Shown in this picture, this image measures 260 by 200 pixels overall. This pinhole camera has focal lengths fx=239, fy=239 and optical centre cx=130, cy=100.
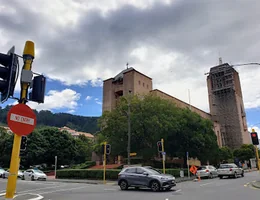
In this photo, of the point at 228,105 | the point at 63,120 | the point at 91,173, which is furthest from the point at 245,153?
the point at 63,120

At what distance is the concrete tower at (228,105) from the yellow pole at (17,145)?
80012mm

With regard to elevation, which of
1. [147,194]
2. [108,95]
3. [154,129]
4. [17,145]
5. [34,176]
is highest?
[108,95]

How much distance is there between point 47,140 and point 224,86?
64042 mm

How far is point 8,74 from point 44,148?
48795mm

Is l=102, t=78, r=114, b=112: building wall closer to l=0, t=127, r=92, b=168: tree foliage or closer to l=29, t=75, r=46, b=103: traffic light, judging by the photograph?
l=0, t=127, r=92, b=168: tree foliage

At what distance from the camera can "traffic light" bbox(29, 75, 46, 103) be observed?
19.2 feet

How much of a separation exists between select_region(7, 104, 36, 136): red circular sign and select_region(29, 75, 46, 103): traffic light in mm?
544

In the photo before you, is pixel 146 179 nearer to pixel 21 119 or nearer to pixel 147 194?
pixel 147 194

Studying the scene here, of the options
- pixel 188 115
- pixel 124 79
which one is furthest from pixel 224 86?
pixel 188 115

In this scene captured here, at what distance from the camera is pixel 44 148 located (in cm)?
5028

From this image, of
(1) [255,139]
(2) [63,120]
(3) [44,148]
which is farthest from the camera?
(2) [63,120]

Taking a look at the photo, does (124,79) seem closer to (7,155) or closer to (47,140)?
(47,140)

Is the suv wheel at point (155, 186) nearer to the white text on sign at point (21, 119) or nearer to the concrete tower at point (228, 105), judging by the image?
the white text on sign at point (21, 119)

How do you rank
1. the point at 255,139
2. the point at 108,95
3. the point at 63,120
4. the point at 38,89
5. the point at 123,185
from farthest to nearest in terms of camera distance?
the point at 63,120
the point at 108,95
the point at 255,139
the point at 123,185
the point at 38,89
